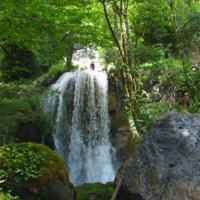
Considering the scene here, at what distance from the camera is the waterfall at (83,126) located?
7.55 m

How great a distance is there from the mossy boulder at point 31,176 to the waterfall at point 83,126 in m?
4.85

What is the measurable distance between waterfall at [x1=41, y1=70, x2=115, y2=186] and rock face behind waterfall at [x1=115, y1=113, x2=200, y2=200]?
5.24 meters

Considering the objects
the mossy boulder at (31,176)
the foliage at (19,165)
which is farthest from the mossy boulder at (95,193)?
the foliage at (19,165)

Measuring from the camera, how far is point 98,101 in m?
9.42

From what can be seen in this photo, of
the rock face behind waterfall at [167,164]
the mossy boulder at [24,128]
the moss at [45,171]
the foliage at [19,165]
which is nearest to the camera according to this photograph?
the rock face behind waterfall at [167,164]

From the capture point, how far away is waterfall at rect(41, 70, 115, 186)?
7.55 m

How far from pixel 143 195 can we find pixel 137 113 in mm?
3732

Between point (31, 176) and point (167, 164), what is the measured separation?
2385 millimetres

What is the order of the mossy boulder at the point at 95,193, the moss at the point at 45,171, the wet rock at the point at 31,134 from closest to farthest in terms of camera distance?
1. the moss at the point at 45,171
2. the mossy boulder at the point at 95,193
3. the wet rock at the point at 31,134

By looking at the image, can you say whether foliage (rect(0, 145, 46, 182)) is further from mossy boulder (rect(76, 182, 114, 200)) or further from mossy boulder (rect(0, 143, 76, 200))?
mossy boulder (rect(76, 182, 114, 200))

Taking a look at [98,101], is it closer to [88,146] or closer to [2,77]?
[88,146]

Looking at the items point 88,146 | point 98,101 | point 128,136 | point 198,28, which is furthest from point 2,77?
point 198,28

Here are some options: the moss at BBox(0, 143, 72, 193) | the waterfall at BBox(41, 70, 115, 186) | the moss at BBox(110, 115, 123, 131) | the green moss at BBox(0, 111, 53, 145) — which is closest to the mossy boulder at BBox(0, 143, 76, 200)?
the moss at BBox(0, 143, 72, 193)

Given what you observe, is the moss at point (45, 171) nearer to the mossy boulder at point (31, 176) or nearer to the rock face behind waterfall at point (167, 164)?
the mossy boulder at point (31, 176)
